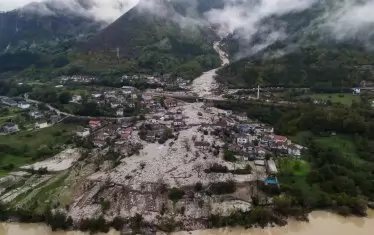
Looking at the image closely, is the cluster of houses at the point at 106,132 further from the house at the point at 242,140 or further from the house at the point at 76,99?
the house at the point at 242,140

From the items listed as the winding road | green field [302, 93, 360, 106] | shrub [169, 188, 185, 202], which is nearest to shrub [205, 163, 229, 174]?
shrub [169, 188, 185, 202]

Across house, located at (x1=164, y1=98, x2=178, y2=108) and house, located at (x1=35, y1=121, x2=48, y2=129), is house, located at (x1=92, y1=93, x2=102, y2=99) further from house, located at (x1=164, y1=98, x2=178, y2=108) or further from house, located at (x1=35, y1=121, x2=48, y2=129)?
house, located at (x1=35, y1=121, x2=48, y2=129)

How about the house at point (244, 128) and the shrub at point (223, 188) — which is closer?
the shrub at point (223, 188)

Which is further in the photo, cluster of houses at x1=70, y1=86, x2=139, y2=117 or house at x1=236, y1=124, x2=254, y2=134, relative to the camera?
cluster of houses at x1=70, y1=86, x2=139, y2=117

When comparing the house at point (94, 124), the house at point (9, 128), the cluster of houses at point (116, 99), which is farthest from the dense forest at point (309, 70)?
the house at point (9, 128)

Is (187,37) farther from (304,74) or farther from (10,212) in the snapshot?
(10,212)

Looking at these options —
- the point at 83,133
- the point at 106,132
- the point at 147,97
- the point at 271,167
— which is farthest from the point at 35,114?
the point at 271,167
